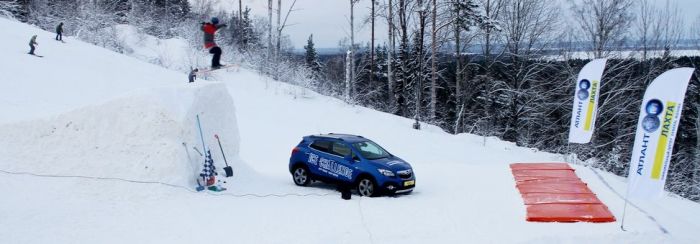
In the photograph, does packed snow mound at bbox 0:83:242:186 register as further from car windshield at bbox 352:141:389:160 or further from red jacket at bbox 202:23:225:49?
car windshield at bbox 352:141:389:160

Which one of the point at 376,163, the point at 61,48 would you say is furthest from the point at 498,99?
the point at 61,48

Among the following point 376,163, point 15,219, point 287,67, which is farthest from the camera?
point 287,67

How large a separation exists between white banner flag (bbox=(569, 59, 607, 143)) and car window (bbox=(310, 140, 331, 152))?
24.1ft

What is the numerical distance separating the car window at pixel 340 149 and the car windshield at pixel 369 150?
10.0 inches

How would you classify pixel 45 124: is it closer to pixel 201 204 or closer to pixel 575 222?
pixel 201 204

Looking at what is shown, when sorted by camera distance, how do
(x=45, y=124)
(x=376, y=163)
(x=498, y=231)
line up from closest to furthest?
(x=498, y=231) → (x=45, y=124) → (x=376, y=163)

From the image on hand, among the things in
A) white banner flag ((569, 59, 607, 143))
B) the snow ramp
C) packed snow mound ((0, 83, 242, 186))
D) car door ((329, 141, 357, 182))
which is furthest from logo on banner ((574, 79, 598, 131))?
packed snow mound ((0, 83, 242, 186))

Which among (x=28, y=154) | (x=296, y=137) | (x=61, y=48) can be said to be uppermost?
(x=61, y=48)

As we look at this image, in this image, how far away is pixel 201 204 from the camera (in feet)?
35.9

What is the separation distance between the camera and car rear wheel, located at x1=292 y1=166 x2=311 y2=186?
1456 cm

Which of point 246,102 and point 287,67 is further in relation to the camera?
point 287,67

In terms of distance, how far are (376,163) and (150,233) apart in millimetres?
6081

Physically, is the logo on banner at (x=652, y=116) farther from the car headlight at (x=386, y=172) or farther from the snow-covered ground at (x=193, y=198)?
the car headlight at (x=386, y=172)

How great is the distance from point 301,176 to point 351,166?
70.9 inches
